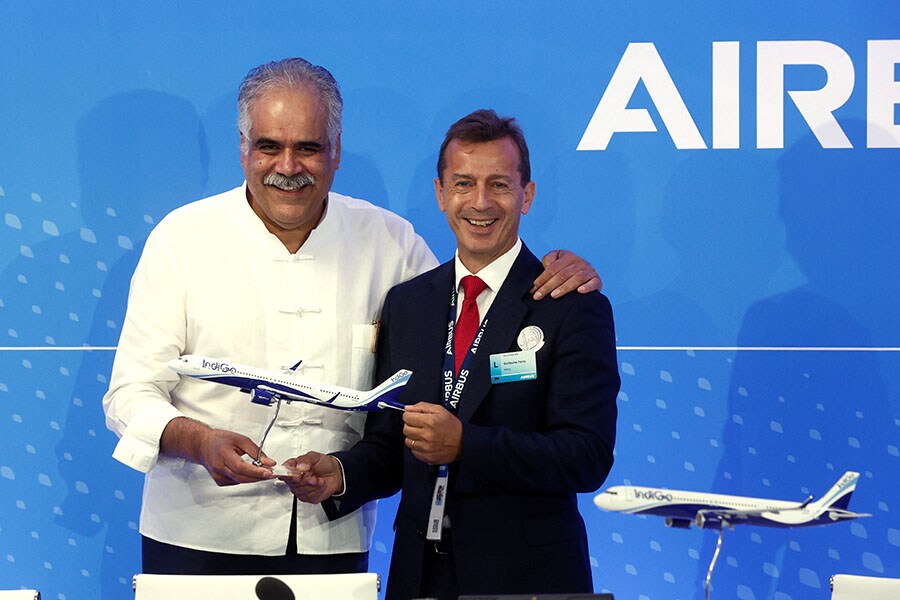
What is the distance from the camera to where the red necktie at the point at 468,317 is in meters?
2.85

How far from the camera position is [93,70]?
397 centimetres

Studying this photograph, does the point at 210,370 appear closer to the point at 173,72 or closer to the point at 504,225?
the point at 504,225

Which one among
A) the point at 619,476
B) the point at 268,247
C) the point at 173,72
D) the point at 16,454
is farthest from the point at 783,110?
the point at 16,454

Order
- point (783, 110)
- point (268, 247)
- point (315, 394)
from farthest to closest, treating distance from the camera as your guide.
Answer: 1. point (783, 110)
2. point (268, 247)
3. point (315, 394)

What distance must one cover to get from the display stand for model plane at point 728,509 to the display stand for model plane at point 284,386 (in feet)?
2.66

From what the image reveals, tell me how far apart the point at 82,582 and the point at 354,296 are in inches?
69.8

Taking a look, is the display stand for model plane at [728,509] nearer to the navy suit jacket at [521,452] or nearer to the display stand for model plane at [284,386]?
the navy suit jacket at [521,452]

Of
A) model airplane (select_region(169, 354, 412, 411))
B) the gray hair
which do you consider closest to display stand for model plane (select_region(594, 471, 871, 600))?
model airplane (select_region(169, 354, 412, 411))

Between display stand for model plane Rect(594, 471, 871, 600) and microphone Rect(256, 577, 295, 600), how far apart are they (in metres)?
0.65

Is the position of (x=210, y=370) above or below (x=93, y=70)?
below

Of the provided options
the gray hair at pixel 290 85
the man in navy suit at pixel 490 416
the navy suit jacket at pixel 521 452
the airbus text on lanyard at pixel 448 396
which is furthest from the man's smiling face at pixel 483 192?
the gray hair at pixel 290 85

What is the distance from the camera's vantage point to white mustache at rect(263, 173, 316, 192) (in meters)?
2.98

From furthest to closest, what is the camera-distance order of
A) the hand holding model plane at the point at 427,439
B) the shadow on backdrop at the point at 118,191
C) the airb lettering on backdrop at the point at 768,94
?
the shadow on backdrop at the point at 118,191 < the airb lettering on backdrop at the point at 768,94 < the hand holding model plane at the point at 427,439

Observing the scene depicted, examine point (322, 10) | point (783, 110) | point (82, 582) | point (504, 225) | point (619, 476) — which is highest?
point (322, 10)
